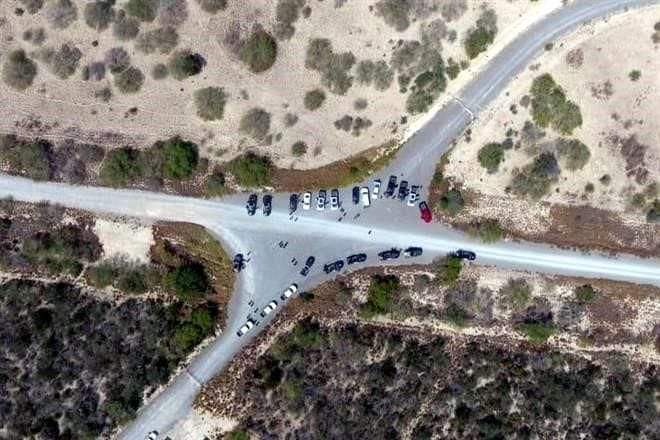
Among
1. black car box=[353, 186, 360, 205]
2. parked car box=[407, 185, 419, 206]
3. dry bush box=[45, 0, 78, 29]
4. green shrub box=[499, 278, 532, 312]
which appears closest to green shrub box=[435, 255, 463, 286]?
green shrub box=[499, 278, 532, 312]

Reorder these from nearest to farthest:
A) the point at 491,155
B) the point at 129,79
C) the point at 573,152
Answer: the point at 129,79, the point at 491,155, the point at 573,152

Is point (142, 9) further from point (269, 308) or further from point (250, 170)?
point (269, 308)

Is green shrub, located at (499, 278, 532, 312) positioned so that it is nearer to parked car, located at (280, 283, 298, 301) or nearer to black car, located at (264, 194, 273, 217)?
parked car, located at (280, 283, 298, 301)

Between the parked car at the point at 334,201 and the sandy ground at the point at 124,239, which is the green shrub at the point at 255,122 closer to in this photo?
the parked car at the point at 334,201

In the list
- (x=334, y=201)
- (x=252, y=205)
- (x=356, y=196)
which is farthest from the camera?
(x=356, y=196)

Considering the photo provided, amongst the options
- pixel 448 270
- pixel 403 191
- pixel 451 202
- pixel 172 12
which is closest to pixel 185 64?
pixel 172 12

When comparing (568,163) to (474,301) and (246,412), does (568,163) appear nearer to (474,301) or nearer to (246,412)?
(474,301)

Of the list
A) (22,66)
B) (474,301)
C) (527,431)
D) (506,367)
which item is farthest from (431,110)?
(22,66)
